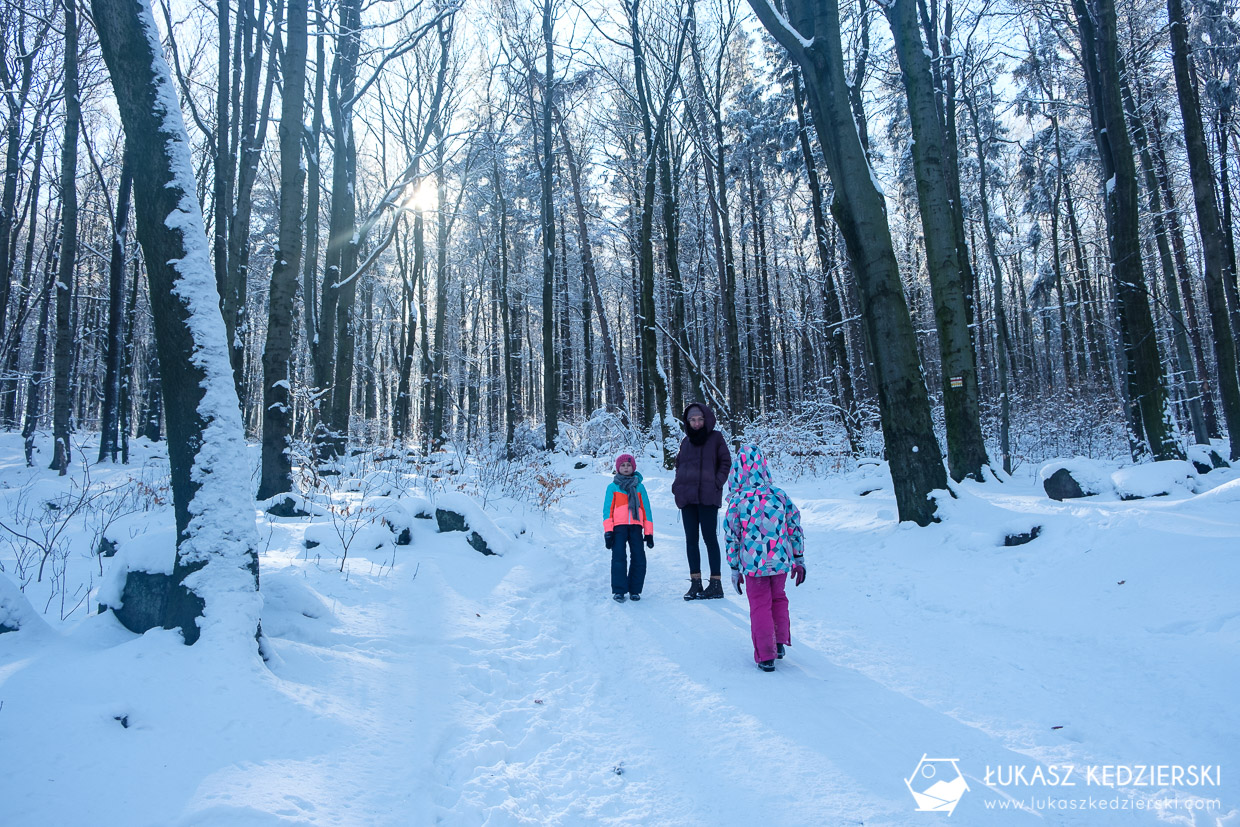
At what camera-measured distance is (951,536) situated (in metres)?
6.27

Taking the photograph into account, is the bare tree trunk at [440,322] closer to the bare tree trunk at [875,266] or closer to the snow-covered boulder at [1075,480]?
the bare tree trunk at [875,266]

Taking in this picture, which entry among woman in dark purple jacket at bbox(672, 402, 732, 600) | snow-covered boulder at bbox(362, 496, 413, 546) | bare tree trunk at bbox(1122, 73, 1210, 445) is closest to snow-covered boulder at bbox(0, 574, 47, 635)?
snow-covered boulder at bbox(362, 496, 413, 546)

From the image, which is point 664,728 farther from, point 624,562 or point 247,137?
point 247,137

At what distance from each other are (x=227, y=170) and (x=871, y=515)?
14.1 meters

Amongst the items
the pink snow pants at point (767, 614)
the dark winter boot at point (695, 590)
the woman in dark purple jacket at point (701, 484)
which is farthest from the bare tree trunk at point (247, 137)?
the pink snow pants at point (767, 614)

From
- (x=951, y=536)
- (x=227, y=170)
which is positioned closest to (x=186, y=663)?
(x=951, y=536)

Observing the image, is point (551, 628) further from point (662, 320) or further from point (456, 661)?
point (662, 320)

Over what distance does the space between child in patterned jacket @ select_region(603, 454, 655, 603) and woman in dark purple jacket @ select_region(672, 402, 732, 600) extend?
41cm

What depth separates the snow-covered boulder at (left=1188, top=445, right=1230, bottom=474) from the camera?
837 cm

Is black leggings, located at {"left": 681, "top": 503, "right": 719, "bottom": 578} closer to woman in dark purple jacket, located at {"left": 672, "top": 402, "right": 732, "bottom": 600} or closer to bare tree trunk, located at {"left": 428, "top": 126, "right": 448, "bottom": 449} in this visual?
woman in dark purple jacket, located at {"left": 672, "top": 402, "right": 732, "bottom": 600}

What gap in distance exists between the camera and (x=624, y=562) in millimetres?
5902

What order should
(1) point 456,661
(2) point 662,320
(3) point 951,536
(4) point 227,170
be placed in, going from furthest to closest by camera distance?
(2) point 662,320
(4) point 227,170
(3) point 951,536
(1) point 456,661

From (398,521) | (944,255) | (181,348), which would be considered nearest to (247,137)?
(398,521)

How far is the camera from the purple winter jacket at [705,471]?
597 centimetres
